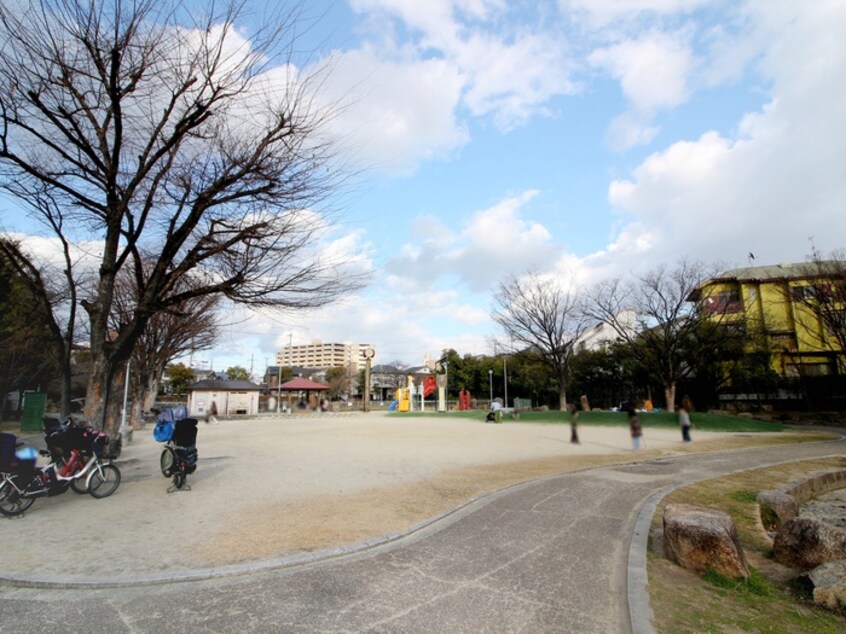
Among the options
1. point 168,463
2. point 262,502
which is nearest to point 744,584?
point 262,502

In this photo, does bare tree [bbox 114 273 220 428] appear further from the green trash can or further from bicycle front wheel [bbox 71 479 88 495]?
bicycle front wheel [bbox 71 479 88 495]

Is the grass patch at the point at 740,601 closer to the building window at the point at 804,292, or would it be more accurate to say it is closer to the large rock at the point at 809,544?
the large rock at the point at 809,544

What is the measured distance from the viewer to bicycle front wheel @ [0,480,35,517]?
6.49 m

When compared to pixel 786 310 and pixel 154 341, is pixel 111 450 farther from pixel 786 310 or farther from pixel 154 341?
pixel 786 310

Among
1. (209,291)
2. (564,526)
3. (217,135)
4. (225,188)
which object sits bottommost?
(564,526)

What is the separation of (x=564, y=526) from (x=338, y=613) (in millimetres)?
3624

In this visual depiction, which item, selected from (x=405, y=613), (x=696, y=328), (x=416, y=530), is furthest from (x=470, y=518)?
(x=696, y=328)

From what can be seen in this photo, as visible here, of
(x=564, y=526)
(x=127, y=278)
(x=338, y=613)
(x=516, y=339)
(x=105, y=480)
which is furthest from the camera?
(x=516, y=339)

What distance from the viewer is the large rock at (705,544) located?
462 centimetres

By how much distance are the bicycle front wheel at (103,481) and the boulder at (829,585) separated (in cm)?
975

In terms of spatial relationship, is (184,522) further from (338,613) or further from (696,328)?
(696,328)

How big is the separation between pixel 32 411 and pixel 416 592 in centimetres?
2459

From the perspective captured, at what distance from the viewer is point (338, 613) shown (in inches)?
148

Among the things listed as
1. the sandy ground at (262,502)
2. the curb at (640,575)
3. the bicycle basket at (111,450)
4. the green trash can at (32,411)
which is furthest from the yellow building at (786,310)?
the green trash can at (32,411)
